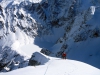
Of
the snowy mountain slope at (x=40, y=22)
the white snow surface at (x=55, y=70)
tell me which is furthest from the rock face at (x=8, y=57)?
the white snow surface at (x=55, y=70)

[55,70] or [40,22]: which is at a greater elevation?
[40,22]

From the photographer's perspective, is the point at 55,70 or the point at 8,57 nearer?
the point at 55,70

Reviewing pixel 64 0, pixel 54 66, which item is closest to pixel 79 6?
pixel 64 0

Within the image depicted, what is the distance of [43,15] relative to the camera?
13700 cm

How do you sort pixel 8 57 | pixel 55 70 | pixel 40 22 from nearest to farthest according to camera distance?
pixel 55 70 → pixel 8 57 → pixel 40 22

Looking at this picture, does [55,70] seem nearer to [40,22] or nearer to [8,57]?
[8,57]

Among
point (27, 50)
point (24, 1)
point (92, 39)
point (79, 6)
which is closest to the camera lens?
point (92, 39)

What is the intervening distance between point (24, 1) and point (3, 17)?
18.6 metres

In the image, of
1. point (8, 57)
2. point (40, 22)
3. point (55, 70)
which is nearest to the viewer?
point (55, 70)

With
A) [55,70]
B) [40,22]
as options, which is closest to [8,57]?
[40,22]

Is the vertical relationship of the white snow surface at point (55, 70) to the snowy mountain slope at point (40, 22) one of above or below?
below

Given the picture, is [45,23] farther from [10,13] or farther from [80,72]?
[80,72]

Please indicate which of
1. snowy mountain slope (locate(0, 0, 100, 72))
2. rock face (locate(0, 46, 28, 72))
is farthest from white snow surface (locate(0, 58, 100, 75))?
snowy mountain slope (locate(0, 0, 100, 72))

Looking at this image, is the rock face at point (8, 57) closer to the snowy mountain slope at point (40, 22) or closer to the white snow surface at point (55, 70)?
the snowy mountain slope at point (40, 22)
